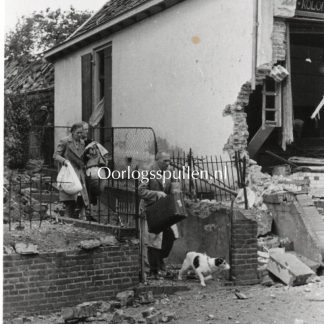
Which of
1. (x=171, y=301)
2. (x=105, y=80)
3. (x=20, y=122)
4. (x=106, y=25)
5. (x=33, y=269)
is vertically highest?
(x=106, y=25)

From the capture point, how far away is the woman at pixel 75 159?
893 cm

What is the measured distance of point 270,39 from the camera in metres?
11.1

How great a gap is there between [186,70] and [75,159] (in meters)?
4.46

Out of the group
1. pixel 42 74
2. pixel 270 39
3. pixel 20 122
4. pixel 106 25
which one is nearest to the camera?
pixel 270 39

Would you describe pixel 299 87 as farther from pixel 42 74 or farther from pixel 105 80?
pixel 42 74

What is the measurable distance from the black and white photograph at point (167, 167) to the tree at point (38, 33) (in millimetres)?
65

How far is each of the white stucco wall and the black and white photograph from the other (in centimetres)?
4

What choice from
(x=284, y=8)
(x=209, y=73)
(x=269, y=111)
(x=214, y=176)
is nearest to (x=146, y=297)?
(x=214, y=176)

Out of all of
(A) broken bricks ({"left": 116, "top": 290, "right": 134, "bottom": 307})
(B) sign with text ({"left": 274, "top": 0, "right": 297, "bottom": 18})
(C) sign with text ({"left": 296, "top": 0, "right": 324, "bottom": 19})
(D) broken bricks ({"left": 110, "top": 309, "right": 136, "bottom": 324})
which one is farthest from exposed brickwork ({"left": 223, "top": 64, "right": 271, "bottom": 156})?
(D) broken bricks ({"left": 110, "top": 309, "right": 136, "bottom": 324})

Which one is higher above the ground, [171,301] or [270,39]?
[270,39]

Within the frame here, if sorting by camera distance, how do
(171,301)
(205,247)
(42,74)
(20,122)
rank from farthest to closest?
1. (42,74)
2. (20,122)
3. (205,247)
4. (171,301)

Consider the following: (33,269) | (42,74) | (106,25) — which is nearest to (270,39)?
(106,25)

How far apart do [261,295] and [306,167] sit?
4.47 metres

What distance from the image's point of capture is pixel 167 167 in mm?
8500
